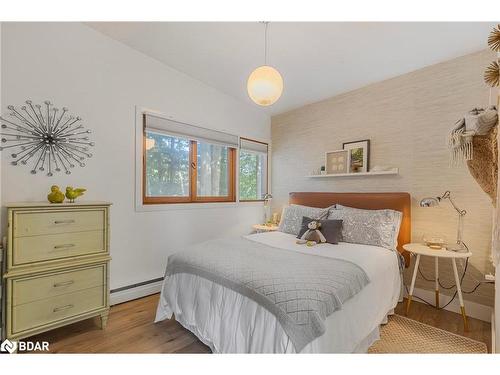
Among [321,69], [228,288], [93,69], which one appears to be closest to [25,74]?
[93,69]

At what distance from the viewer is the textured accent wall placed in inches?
89.0

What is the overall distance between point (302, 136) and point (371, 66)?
49.3 inches

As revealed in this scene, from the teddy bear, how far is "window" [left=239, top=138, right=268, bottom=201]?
4.59ft

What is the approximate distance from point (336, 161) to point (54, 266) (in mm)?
2939

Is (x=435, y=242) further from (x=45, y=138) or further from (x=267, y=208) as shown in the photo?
(x=45, y=138)

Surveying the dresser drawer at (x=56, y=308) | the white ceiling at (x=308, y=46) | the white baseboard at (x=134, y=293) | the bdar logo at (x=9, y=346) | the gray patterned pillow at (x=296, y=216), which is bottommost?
the white baseboard at (x=134, y=293)

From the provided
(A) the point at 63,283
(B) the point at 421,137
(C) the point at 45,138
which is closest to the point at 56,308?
(A) the point at 63,283

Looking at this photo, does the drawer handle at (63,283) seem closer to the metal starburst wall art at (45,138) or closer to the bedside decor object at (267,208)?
the metal starburst wall art at (45,138)

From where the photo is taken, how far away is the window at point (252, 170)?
376cm

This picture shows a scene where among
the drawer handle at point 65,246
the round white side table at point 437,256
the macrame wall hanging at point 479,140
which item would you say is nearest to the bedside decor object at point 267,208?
the round white side table at point 437,256

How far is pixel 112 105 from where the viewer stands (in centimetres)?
246

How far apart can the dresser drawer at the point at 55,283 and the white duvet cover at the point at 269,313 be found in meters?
0.54

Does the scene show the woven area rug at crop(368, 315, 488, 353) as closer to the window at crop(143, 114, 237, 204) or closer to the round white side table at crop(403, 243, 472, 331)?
the round white side table at crop(403, 243, 472, 331)

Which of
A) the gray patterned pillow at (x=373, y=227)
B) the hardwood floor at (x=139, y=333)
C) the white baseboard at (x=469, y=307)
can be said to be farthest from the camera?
the gray patterned pillow at (x=373, y=227)
